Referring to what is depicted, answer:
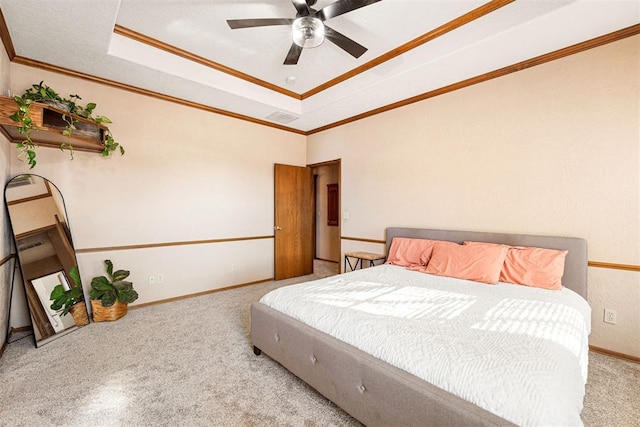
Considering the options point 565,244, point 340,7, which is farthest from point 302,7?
point 565,244

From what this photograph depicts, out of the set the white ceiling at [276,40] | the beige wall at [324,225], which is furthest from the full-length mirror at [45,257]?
the beige wall at [324,225]

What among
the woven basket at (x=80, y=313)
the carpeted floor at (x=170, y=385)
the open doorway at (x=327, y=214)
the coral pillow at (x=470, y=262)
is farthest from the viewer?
the open doorway at (x=327, y=214)

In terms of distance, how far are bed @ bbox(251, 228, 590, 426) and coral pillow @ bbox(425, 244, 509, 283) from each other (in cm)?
17

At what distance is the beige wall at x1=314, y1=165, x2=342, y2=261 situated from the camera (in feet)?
21.3

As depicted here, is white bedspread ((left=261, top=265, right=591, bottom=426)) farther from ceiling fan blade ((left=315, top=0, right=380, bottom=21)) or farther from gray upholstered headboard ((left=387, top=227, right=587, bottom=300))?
ceiling fan blade ((left=315, top=0, right=380, bottom=21))

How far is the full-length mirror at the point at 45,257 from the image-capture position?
2631 millimetres

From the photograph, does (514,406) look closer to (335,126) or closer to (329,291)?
(329,291)

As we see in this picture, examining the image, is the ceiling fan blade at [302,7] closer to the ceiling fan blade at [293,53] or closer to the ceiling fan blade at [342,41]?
the ceiling fan blade at [342,41]

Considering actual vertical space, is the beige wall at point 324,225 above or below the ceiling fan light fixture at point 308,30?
below

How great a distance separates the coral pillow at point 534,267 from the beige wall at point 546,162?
0.94ft

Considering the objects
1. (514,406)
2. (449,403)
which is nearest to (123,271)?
(449,403)

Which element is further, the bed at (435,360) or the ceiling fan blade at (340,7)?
the ceiling fan blade at (340,7)

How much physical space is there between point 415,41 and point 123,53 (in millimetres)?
2948

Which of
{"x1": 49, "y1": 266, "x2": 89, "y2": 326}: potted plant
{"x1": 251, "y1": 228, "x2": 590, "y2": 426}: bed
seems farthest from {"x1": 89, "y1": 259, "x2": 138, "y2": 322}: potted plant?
{"x1": 251, "y1": 228, "x2": 590, "y2": 426}: bed
